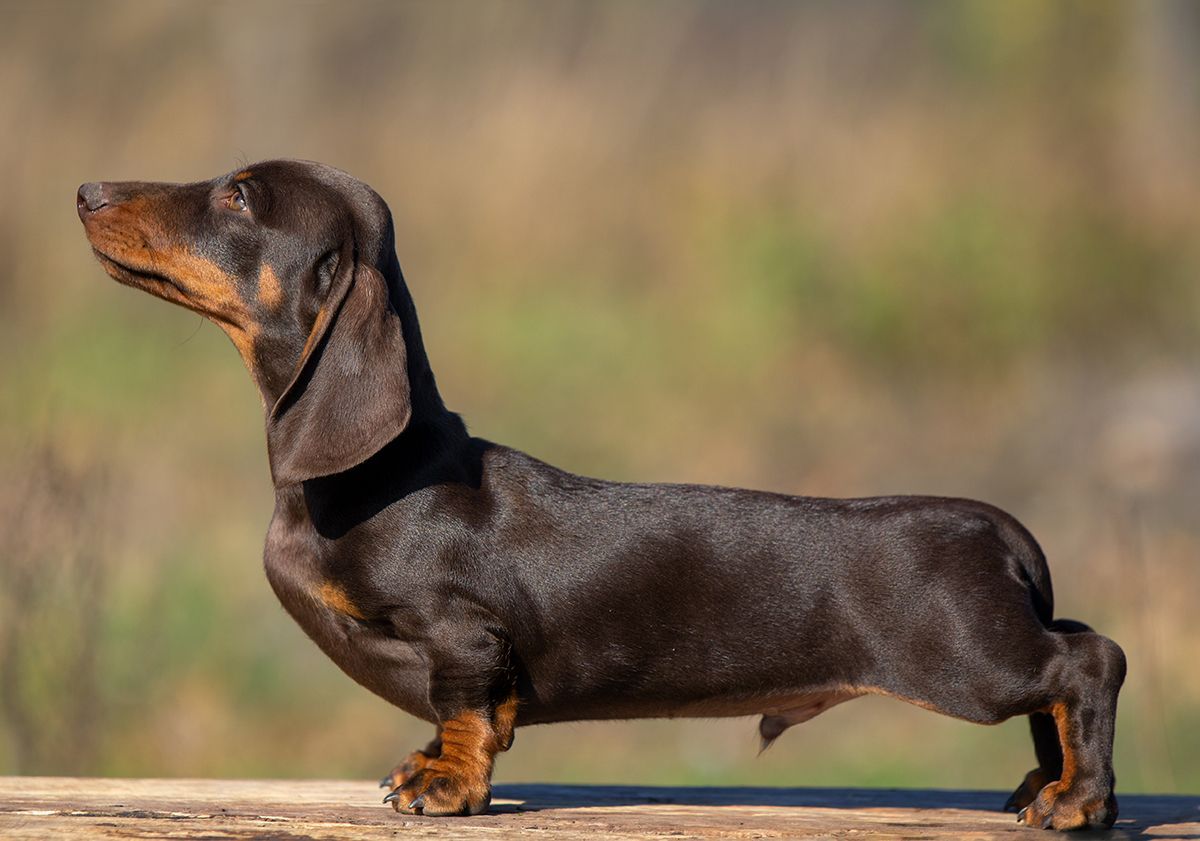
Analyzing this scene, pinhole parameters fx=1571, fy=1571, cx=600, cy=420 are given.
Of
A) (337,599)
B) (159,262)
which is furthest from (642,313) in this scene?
(337,599)

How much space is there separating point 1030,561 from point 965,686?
440 millimetres

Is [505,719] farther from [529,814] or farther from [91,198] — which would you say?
[91,198]

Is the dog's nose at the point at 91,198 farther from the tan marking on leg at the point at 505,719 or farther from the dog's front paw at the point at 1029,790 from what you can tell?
the dog's front paw at the point at 1029,790

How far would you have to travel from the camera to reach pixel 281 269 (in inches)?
163

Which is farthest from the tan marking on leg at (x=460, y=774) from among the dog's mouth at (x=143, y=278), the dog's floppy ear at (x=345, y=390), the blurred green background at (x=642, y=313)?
the blurred green background at (x=642, y=313)

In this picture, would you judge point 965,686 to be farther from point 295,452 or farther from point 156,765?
point 156,765

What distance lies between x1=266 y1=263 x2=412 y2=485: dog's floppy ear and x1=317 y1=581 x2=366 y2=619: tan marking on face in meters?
0.30

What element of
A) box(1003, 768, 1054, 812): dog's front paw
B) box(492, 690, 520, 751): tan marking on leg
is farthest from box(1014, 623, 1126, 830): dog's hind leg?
box(492, 690, 520, 751): tan marking on leg

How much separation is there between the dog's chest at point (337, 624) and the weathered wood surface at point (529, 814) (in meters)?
0.33

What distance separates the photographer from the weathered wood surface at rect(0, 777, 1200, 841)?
3.82 meters

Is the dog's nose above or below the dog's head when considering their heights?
above

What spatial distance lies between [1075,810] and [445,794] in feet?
5.29

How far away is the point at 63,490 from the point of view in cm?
657

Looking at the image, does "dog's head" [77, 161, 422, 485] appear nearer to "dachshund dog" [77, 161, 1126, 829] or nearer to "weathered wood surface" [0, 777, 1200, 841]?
"dachshund dog" [77, 161, 1126, 829]
